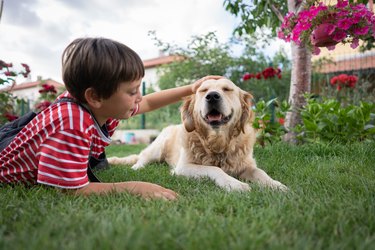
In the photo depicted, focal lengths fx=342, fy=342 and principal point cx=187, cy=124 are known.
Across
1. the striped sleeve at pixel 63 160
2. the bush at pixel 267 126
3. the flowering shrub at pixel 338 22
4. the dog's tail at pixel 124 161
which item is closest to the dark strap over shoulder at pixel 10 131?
the striped sleeve at pixel 63 160

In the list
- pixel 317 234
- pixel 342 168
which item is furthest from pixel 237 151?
pixel 317 234

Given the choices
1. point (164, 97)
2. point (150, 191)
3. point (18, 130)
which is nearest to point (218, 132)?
point (164, 97)

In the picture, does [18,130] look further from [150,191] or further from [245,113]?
[245,113]

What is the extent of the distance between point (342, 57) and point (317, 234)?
10087mm

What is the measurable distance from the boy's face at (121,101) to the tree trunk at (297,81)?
2919mm

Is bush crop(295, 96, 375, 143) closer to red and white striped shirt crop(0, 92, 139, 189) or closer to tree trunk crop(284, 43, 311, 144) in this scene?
tree trunk crop(284, 43, 311, 144)

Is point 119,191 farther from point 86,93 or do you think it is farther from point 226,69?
point 226,69

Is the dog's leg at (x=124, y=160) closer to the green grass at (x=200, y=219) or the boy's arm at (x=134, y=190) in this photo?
the green grass at (x=200, y=219)

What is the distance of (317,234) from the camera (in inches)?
48.1

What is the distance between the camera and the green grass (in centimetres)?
105

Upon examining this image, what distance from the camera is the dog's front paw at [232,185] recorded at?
2.15m

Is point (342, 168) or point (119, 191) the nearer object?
point (119, 191)

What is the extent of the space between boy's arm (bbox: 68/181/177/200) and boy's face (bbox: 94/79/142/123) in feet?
1.53

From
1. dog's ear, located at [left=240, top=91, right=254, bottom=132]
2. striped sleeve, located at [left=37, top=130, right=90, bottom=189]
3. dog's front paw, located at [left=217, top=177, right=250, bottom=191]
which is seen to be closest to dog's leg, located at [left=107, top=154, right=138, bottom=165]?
dog's ear, located at [left=240, top=91, right=254, bottom=132]
